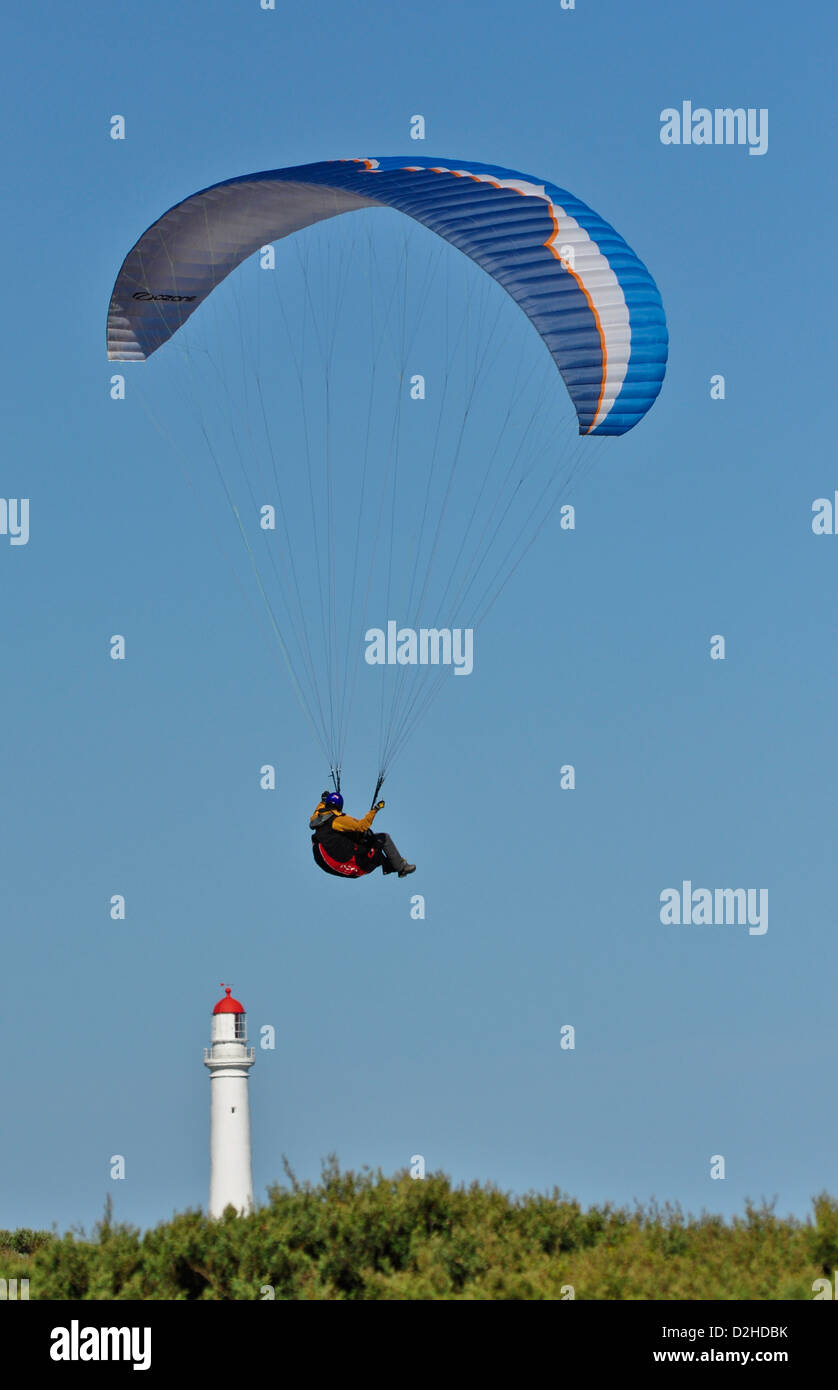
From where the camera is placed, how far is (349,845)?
91.2ft

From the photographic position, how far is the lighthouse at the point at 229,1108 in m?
51.2

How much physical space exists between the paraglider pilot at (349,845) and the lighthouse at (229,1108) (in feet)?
80.0

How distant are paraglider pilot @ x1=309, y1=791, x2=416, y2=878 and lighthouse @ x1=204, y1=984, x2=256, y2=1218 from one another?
24385 mm

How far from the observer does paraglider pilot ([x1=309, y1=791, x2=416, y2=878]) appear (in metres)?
27.7

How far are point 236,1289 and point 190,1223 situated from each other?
1664 millimetres

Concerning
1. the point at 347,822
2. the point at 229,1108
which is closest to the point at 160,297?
the point at 347,822

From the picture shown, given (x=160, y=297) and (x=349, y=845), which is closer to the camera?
(x=349, y=845)

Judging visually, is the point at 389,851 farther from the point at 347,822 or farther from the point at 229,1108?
the point at 229,1108
